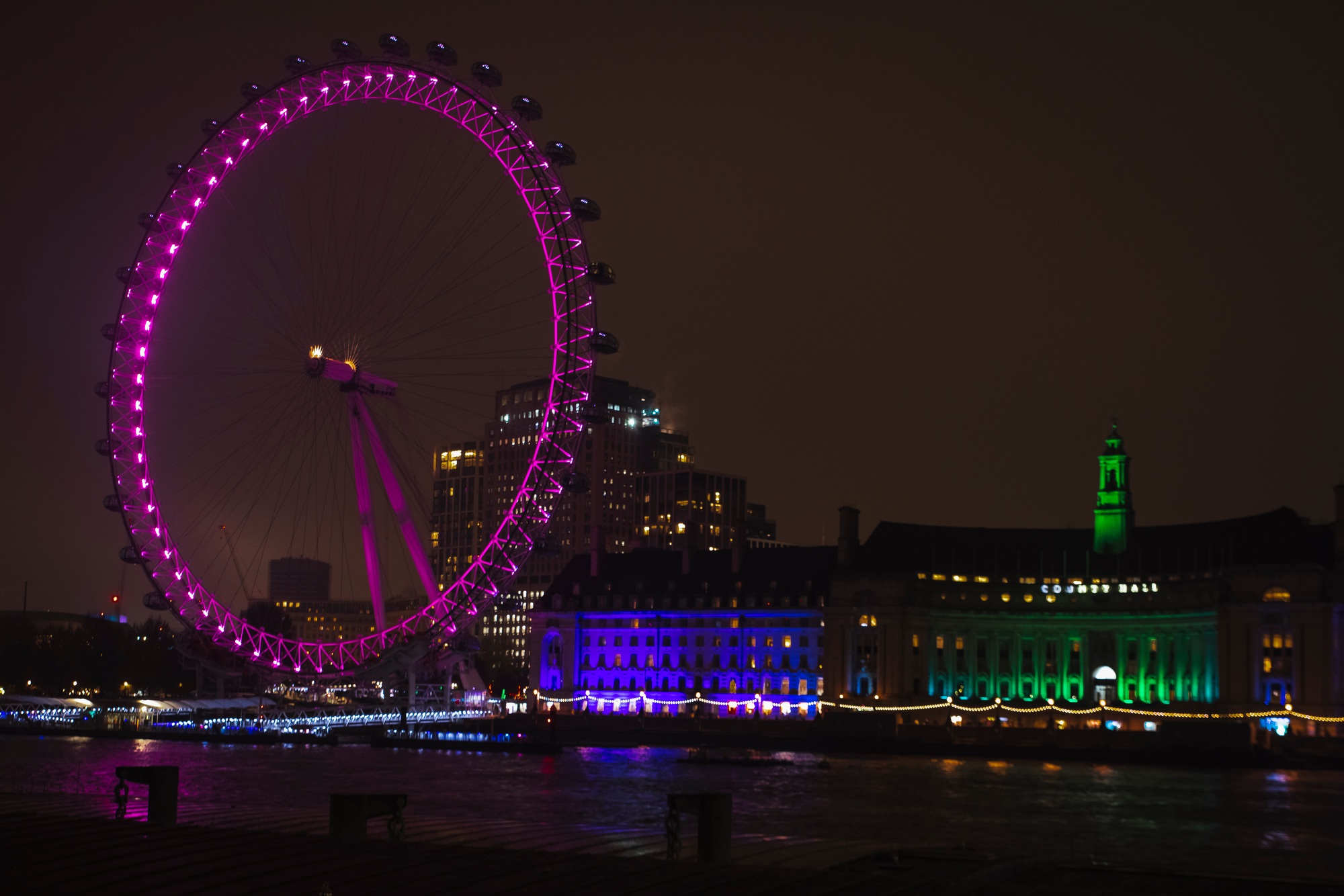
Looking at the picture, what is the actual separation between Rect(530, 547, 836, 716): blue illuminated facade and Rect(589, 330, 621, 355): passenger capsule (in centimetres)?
7852

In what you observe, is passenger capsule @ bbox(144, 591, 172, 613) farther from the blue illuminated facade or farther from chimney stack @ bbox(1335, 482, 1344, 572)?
chimney stack @ bbox(1335, 482, 1344, 572)

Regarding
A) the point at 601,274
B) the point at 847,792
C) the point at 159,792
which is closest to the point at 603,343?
the point at 601,274

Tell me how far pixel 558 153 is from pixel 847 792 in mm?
39850

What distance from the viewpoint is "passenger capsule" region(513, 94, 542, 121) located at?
90750 mm

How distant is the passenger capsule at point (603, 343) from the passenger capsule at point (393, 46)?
64.3 feet

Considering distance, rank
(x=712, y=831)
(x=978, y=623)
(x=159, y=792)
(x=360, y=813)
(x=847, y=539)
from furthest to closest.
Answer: (x=847, y=539) < (x=978, y=623) < (x=159, y=792) < (x=360, y=813) < (x=712, y=831)

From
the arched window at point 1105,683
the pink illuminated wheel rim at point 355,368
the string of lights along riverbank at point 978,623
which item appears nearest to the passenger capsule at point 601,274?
the pink illuminated wheel rim at point 355,368

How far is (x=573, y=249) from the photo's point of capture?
3644 inches

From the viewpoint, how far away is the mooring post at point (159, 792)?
34.3 metres

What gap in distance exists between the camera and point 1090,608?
158375mm

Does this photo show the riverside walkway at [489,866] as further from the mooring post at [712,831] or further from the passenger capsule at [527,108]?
the passenger capsule at [527,108]

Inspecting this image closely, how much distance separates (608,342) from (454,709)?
196 feet

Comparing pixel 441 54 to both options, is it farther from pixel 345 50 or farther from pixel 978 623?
pixel 978 623

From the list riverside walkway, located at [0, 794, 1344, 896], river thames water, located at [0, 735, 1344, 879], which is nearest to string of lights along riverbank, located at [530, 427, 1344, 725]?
river thames water, located at [0, 735, 1344, 879]
